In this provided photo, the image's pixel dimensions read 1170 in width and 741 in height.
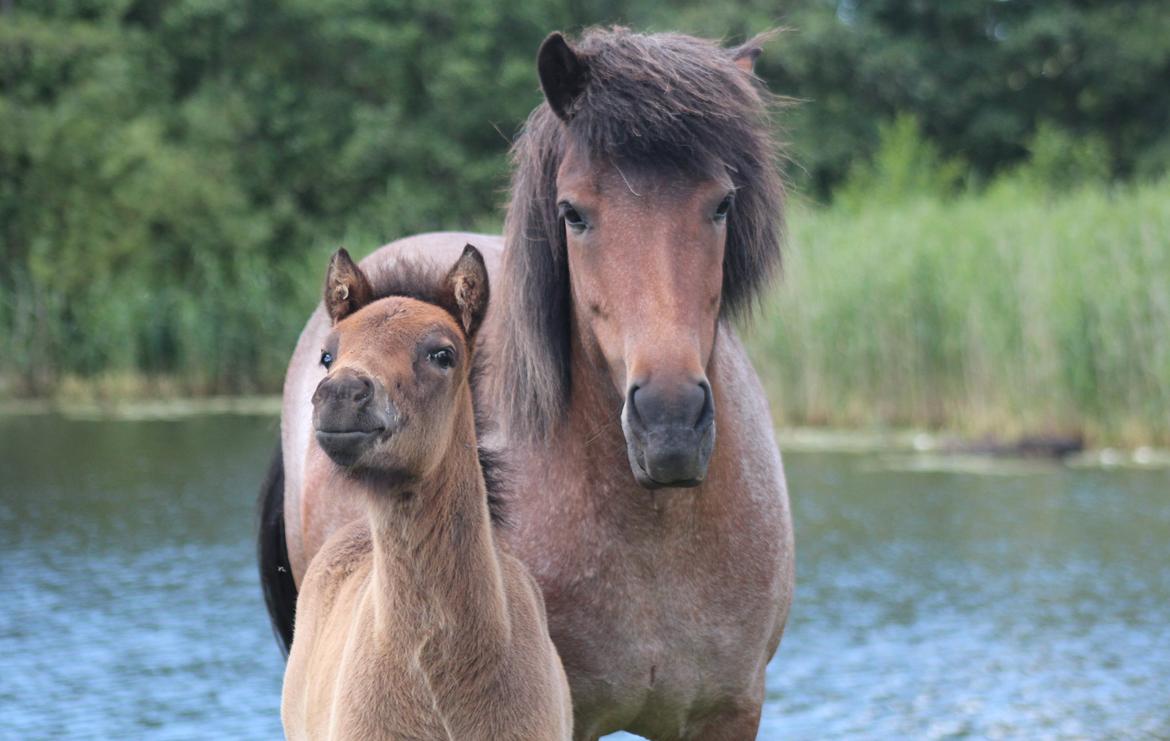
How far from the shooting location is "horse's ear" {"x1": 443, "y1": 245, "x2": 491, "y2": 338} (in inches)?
138

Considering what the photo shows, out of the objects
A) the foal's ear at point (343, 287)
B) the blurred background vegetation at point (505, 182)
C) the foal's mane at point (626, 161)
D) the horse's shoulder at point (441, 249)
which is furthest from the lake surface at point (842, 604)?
the foal's ear at point (343, 287)

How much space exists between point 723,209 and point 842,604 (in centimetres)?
630

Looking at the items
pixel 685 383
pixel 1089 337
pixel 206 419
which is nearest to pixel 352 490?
pixel 685 383

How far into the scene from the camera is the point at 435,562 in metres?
3.45

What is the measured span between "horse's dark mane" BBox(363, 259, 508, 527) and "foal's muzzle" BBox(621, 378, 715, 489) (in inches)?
17.9

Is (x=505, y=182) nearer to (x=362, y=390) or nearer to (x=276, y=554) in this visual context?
(x=276, y=554)

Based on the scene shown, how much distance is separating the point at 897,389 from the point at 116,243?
15.3 metres

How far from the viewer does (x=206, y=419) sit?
20.5m

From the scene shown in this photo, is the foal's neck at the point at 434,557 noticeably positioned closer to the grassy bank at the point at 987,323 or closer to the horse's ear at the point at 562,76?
the horse's ear at the point at 562,76

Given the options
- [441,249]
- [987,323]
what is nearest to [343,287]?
[441,249]

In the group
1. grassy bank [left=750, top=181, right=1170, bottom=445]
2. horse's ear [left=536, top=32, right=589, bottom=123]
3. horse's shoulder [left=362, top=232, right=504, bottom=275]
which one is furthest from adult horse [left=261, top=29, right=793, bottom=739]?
grassy bank [left=750, top=181, right=1170, bottom=445]

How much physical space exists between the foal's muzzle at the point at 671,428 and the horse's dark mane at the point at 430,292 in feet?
1.49

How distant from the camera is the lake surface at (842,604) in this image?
285 inches

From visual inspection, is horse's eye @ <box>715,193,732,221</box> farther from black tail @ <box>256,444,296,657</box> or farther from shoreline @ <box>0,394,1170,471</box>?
shoreline @ <box>0,394,1170,471</box>
